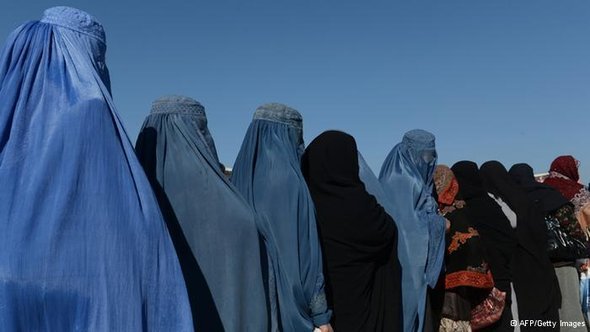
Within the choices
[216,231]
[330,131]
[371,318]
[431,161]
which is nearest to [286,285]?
[216,231]

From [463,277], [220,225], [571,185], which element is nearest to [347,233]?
[220,225]

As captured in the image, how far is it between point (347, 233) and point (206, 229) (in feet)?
3.61

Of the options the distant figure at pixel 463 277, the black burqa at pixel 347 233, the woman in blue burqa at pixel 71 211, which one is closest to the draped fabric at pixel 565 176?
the distant figure at pixel 463 277

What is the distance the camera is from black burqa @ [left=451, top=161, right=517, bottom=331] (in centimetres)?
461

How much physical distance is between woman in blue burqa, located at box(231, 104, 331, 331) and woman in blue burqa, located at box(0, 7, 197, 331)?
1.10 metres

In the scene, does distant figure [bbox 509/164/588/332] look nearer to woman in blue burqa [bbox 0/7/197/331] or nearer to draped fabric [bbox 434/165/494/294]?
draped fabric [bbox 434/165/494/294]

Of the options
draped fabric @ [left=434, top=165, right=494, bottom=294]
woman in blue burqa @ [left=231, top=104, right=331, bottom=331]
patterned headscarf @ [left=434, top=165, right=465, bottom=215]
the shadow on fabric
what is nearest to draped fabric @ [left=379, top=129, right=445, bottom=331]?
patterned headscarf @ [left=434, top=165, right=465, bottom=215]

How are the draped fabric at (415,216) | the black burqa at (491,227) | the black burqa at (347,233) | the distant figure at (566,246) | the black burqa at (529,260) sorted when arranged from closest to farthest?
the black burqa at (347,233) → the draped fabric at (415,216) → the black burqa at (491,227) → the black burqa at (529,260) → the distant figure at (566,246)

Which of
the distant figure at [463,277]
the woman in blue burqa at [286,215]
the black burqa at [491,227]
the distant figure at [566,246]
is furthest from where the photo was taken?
the distant figure at [566,246]

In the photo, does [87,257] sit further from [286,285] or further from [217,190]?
[286,285]

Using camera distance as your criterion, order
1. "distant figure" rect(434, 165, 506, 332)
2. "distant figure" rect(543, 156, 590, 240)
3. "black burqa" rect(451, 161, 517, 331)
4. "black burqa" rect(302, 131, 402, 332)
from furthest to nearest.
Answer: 1. "distant figure" rect(543, 156, 590, 240)
2. "black burqa" rect(451, 161, 517, 331)
3. "distant figure" rect(434, 165, 506, 332)
4. "black burqa" rect(302, 131, 402, 332)

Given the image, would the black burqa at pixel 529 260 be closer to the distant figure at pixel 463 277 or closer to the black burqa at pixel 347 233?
the distant figure at pixel 463 277

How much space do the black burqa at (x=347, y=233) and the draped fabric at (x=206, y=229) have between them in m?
0.87

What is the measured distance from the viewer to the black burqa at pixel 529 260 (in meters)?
4.86
